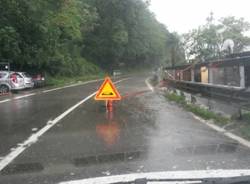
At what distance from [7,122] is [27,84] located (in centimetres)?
2112

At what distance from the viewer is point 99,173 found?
706cm

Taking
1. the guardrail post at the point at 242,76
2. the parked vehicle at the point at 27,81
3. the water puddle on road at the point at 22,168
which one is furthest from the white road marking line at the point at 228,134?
the parked vehicle at the point at 27,81

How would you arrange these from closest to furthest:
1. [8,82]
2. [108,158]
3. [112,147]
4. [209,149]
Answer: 1. [108,158]
2. [209,149]
3. [112,147]
4. [8,82]

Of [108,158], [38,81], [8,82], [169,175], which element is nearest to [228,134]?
[108,158]

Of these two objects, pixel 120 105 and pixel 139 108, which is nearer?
pixel 139 108

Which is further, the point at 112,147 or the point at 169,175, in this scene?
the point at 112,147

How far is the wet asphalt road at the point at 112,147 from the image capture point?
7302 mm

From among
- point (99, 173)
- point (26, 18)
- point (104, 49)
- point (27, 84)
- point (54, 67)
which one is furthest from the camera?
point (104, 49)

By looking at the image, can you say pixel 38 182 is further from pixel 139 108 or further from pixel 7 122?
pixel 139 108

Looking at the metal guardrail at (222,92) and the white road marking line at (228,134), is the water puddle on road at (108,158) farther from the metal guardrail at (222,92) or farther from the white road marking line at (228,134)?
the metal guardrail at (222,92)

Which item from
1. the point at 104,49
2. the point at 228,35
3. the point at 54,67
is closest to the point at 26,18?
the point at 54,67

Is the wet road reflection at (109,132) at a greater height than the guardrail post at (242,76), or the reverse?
the guardrail post at (242,76)

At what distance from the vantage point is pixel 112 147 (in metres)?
9.12

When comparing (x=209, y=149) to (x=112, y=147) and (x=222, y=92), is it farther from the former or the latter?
(x=222, y=92)
